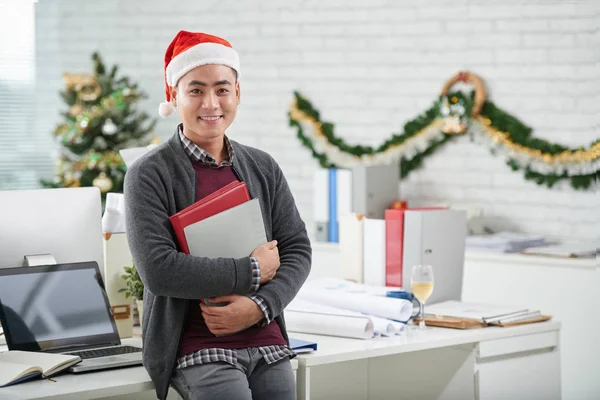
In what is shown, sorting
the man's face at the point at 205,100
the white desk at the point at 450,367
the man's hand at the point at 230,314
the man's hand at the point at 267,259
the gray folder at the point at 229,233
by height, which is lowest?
the white desk at the point at 450,367

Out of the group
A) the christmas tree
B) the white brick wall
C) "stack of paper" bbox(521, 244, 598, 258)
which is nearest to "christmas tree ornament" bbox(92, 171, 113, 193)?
the christmas tree

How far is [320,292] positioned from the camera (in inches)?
115

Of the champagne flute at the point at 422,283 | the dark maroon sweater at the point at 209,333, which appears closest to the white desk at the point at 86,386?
the dark maroon sweater at the point at 209,333

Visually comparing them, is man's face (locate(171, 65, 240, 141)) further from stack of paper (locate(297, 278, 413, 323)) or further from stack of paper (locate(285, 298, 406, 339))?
stack of paper (locate(297, 278, 413, 323))

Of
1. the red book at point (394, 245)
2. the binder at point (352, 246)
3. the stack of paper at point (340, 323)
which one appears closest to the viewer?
the stack of paper at point (340, 323)

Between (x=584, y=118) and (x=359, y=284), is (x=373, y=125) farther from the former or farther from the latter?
(x=359, y=284)

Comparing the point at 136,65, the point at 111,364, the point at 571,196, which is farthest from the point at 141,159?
the point at 136,65

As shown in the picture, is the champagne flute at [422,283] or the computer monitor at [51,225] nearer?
the computer monitor at [51,225]

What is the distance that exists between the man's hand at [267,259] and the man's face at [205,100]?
0.98 feet

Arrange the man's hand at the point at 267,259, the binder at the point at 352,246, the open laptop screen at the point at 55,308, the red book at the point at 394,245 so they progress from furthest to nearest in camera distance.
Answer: the binder at the point at 352,246
the red book at the point at 394,245
the open laptop screen at the point at 55,308
the man's hand at the point at 267,259

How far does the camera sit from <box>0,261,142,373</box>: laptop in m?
2.28

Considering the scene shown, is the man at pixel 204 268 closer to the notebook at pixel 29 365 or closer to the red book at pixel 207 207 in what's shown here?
the red book at pixel 207 207

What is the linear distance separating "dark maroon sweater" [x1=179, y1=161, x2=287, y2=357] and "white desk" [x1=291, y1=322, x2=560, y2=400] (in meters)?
0.30

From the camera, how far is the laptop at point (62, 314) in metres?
2.28
